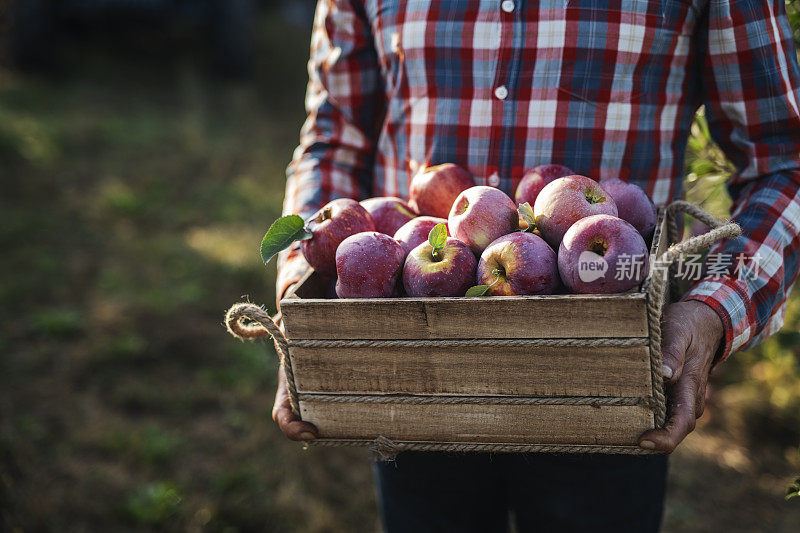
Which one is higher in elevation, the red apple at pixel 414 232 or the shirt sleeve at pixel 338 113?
the shirt sleeve at pixel 338 113

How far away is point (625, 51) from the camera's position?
1.17 metres

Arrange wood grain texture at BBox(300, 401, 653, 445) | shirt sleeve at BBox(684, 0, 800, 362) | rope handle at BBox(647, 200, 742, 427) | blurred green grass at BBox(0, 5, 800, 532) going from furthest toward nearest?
blurred green grass at BBox(0, 5, 800, 532) → shirt sleeve at BBox(684, 0, 800, 362) → wood grain texture at BBox(300, 401, 653, 445) → rope handle at BBox(647, 200, 742, 427)

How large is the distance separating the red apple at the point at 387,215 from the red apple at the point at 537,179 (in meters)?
0.21

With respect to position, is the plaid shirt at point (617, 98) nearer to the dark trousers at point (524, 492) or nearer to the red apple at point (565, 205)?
the red apple at point (565, 205)

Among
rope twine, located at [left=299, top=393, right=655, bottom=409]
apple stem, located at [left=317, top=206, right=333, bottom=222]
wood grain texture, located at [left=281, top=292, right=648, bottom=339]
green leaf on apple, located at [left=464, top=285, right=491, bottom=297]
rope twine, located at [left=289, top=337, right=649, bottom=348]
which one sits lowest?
rope twine, located at [left=299, top=393, right=655, bottom=409]

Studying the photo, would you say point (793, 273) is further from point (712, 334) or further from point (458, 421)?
point (458, 421)

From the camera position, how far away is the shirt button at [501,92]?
1.24 meters

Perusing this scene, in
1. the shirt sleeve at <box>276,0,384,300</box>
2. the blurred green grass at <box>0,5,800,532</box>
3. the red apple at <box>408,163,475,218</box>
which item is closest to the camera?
the red apple at <box>408,163,475,218</box>

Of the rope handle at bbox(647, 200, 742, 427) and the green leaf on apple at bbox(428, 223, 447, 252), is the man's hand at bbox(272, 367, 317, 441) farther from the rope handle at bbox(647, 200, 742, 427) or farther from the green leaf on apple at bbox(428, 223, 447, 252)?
the rope handle at bbox(647, 200, 742, 427)

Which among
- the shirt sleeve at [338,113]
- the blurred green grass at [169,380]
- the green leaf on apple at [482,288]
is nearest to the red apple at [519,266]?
the green leaf on apple at [482,288]

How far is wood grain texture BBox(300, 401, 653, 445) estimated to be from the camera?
0.98 meters

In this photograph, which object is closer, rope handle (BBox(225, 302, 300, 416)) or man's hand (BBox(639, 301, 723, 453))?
man's hand (BBox(639, 301, 723, 453))

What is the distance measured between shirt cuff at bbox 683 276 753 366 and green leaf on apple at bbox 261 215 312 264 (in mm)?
660

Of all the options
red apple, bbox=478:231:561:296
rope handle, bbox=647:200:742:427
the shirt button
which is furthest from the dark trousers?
the shirt button
